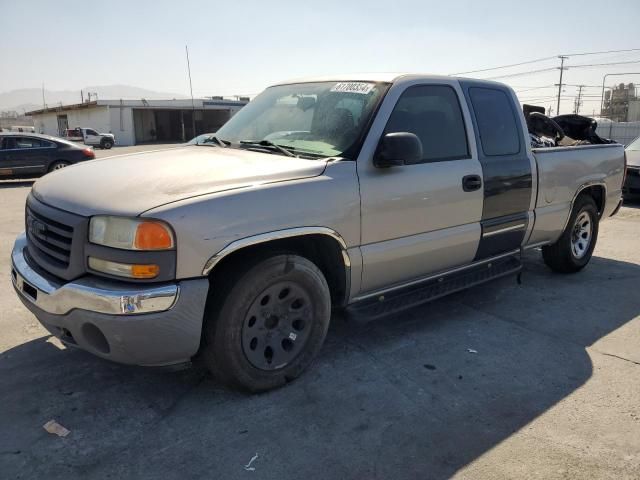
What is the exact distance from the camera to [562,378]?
3.48m

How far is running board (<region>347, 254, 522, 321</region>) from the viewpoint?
11.8 ft

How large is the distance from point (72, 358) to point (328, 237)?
1.93 meters

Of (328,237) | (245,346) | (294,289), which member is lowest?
(245,346)

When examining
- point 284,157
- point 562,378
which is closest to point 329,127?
point 284,157

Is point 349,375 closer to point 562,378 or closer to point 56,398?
point 562,378

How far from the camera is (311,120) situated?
12.4 feet

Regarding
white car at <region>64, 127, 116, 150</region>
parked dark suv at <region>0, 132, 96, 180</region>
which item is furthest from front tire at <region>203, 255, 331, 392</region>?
white car at <region>64, 127, 116, 150</region>

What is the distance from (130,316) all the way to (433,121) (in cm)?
255

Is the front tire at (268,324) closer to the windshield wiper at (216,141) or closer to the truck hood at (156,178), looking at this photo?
the truck hood at (156,178)

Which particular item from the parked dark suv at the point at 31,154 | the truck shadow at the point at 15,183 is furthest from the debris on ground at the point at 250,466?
the parked dark suv at the point at 31,154

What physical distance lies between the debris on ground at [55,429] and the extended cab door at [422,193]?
6.34ft

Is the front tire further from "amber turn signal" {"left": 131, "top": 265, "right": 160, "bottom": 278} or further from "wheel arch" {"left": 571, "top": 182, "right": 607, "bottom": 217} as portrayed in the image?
"wheel arch" {"left": 571, "top": 182, "right": 607, "bottom": 217}

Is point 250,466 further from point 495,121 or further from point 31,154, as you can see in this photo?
point 31,154

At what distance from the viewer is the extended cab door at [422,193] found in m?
3.47
